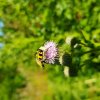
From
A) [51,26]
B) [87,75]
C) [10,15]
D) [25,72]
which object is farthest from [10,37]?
[25,72]

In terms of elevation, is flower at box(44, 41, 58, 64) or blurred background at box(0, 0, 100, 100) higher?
blurred background at box(0, 0, 100, 100)

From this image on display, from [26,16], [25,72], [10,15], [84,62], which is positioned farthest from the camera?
[25,72]

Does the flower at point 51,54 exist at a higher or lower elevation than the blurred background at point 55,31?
lower

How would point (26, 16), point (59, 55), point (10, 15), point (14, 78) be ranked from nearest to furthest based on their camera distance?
point (59, 55), point (26, 16), point (10, 15), point (14, 78)

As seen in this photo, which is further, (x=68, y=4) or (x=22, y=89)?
(x=22, y=89)

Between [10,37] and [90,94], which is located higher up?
[10,37]

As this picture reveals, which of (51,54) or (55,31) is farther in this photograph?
(55,31)

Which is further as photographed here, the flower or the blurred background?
the blurred background

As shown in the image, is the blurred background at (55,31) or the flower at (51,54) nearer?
the flower at (51,54)

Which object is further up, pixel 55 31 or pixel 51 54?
pixel 55 31

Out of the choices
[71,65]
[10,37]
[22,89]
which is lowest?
[71,65]

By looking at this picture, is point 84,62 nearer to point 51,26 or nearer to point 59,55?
point 59,55
